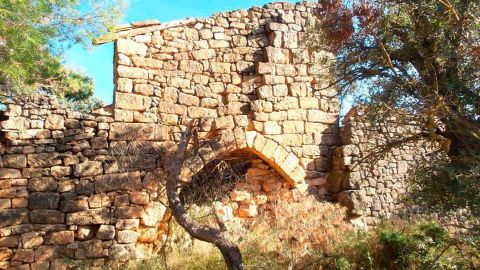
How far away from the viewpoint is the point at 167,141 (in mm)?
8828

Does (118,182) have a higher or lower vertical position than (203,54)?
lower

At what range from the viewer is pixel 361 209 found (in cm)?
970

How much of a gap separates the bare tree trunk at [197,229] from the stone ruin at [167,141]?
5.22ft

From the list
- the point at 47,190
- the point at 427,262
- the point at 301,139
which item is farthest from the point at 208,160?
the point at 427,262

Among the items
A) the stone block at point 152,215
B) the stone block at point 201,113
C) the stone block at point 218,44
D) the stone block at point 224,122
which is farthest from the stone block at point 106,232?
the stone block at point 218,44

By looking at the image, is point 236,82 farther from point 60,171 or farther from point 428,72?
point 428,72

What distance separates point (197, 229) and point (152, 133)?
2.63m

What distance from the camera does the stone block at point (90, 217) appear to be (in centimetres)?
789

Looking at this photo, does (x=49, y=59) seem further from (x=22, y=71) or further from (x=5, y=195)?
(x=5, y=195)

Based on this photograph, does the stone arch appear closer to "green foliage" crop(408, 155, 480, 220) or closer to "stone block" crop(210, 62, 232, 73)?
"stone block" crop(210, 62, 232, 73)

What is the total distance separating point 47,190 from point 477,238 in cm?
655

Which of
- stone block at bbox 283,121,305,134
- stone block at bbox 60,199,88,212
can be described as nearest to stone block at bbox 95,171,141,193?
stone block at bbox 60,199,88,212

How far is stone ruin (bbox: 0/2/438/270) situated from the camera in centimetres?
783

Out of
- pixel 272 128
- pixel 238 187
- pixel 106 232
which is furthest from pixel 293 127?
pixel 106 232
